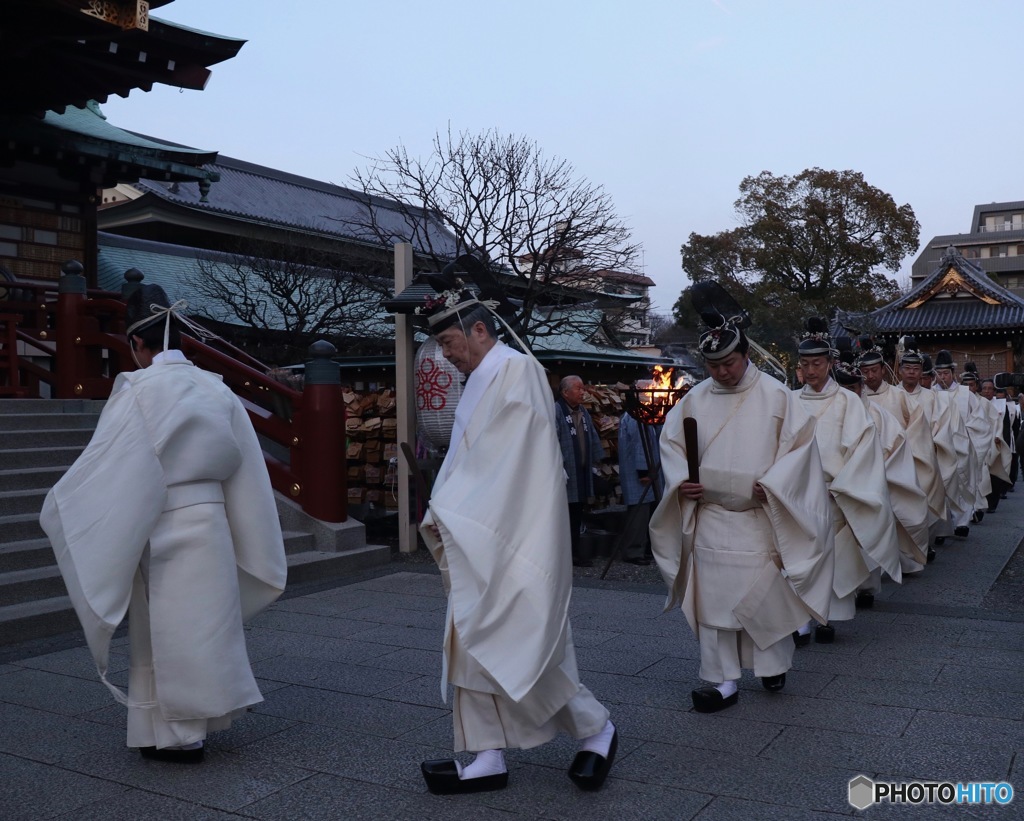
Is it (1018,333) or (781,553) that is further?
(1018,333)

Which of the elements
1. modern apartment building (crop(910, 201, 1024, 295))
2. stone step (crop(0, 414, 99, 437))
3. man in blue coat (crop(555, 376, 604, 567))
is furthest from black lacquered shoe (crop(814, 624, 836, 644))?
modern apartment building (crop(910, 201, 1024, 295))

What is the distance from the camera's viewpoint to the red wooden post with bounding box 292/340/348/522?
8414 millimetres

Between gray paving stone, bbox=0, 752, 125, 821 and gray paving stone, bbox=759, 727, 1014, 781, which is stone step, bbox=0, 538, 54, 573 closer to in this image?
gray paving stone, bbox=0, 752, 125, 821

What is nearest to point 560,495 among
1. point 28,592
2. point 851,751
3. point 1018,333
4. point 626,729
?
point 626,729

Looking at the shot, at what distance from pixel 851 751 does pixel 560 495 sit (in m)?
1.61

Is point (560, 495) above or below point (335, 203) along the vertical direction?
below

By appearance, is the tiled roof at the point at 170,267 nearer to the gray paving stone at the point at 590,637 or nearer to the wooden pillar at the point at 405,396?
the wooden pillar at the point at 405,396

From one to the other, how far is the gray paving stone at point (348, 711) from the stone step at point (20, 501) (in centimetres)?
349

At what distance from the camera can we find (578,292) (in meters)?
16.6

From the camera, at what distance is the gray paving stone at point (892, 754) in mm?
3580

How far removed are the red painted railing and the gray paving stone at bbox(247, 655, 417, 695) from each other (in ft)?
10.4

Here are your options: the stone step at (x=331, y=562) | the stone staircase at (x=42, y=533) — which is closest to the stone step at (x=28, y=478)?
the stone staircase at (x=42, y=533)

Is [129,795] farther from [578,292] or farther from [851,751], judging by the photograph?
[578,292]

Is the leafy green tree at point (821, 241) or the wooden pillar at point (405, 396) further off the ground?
the leafy green tree at point (821, 241)
